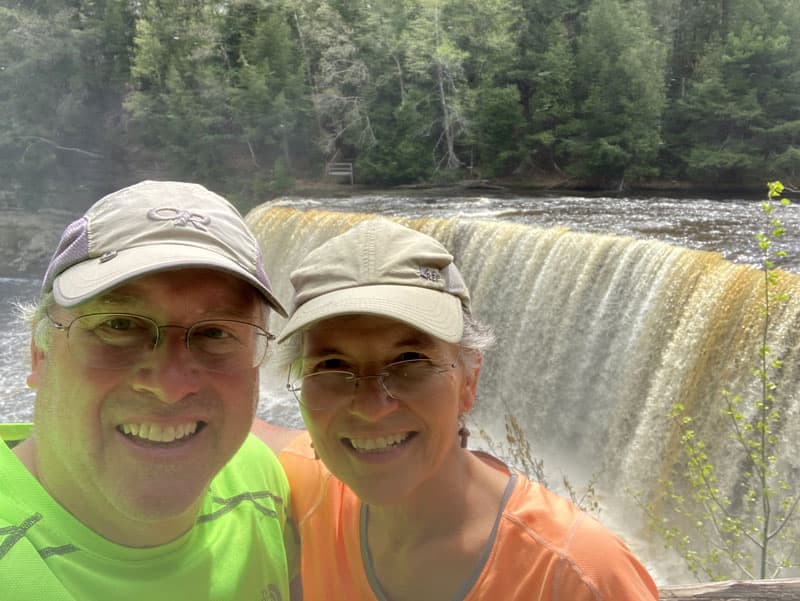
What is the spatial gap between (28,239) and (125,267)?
1716 cm

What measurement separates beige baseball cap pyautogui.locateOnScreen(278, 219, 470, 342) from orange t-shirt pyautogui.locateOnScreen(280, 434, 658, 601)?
274mm

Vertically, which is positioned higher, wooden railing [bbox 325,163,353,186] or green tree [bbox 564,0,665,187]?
green tree [bbox 564,0,665,187]

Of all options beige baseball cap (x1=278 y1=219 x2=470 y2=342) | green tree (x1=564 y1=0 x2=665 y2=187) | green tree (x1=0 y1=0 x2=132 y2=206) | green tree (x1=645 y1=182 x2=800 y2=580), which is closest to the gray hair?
beige baseball cap (x1=278 y1=219 x2=470 y2=342)

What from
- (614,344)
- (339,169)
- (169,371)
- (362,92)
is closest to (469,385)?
(169,371)

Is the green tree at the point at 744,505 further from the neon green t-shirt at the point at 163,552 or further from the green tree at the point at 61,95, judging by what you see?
the green tree at the point at 61,95

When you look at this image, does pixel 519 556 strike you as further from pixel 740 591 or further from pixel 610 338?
pixel 610 338

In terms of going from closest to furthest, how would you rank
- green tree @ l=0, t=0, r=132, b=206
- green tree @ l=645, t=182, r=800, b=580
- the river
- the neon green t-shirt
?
1. the neon green t-shirt
2. green tree @ l=645, t=182, r=800, b=580
3. the river
4. green tree @ l=0, t=0, r=132, b=206

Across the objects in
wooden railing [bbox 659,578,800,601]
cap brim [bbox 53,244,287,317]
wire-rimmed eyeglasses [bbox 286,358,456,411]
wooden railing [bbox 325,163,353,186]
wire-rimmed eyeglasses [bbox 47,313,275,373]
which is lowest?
wooden railing [bbox 659,578,800,601]

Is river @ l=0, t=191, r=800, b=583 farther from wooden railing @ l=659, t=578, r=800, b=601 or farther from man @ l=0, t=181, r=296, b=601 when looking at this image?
man @ l=0, t=181, r=296, b=601

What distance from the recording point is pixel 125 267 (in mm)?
864

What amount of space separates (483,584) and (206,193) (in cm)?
69

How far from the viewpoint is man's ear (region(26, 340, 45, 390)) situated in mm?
924

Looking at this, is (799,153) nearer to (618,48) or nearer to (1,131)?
(618,48)

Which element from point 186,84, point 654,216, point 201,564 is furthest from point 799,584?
point 186,84
